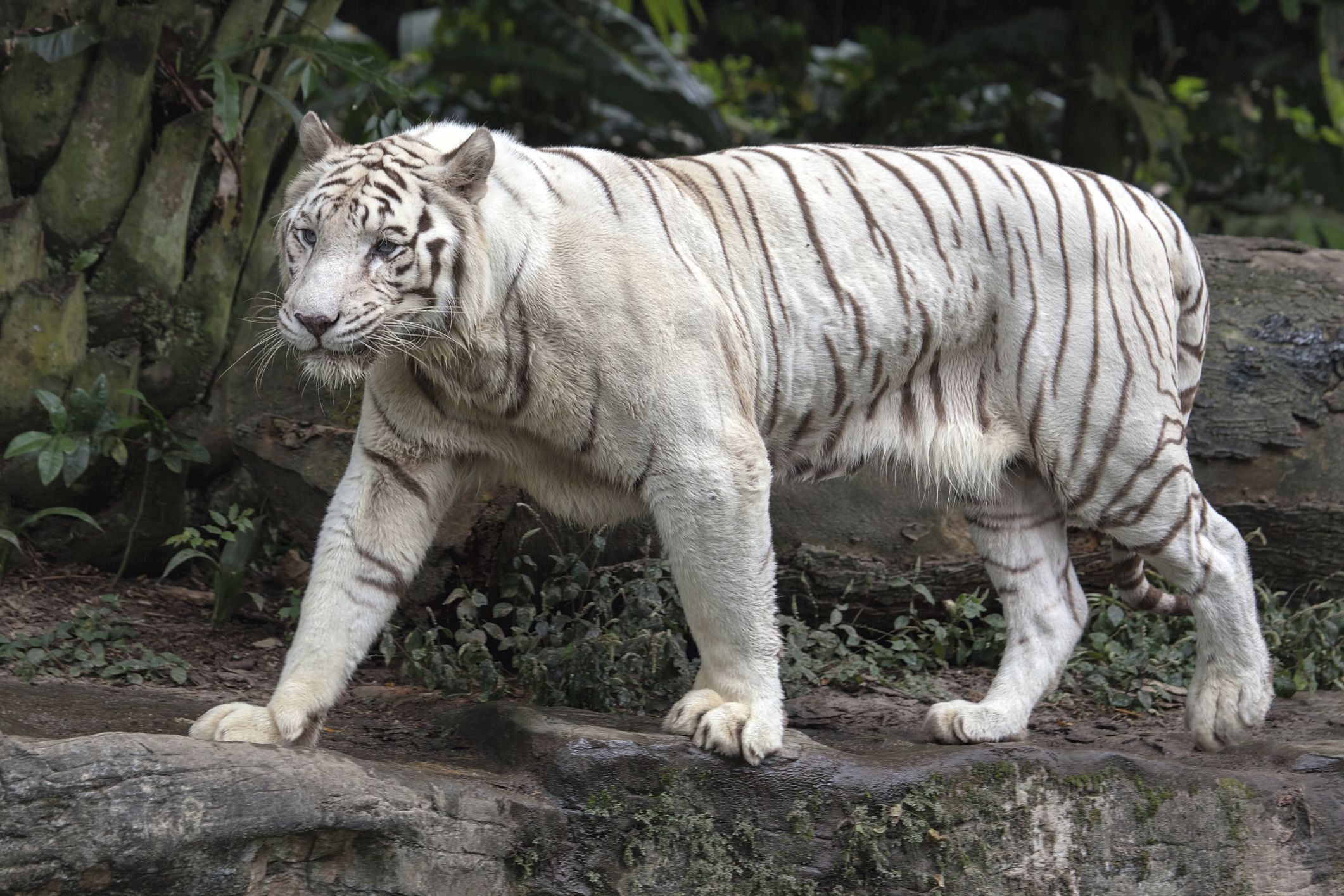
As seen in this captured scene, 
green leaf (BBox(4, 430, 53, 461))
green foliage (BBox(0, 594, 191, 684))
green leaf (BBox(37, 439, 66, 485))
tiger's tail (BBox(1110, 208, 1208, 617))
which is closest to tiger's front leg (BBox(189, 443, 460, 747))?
green foliage (BBox(0, 594, 191, 684))

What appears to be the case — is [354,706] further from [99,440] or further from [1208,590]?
[1208,590]

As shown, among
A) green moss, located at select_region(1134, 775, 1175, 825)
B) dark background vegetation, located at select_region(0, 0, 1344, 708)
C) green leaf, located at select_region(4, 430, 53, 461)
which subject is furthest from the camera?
dark background vegetation, located at select_region(0, 0, 1344, 708)

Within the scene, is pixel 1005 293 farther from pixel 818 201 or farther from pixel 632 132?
pixel 632 132

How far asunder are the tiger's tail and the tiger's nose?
2479mm

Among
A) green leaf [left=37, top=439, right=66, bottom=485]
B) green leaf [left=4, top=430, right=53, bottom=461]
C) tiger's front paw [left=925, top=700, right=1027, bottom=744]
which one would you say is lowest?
tiger's front paw [left=925, top=700, right=1027, bottom=744]

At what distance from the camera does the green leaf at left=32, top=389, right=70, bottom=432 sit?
4.48m

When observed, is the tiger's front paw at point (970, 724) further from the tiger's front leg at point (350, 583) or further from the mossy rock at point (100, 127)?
the mossy rock at point (100, 127)

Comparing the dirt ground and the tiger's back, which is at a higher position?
the tiger's back

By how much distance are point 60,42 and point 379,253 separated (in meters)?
2.45

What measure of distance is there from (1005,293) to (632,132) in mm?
4906

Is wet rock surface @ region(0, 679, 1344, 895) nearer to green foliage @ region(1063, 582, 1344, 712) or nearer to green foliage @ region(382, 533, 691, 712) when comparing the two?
green foliage @ region(382, 533, 691, 712)

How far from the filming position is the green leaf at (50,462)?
4.32 m

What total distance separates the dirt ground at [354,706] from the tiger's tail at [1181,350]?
434 mm

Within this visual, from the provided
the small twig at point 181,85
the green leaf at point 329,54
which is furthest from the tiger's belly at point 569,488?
the small twig at point 181,85
